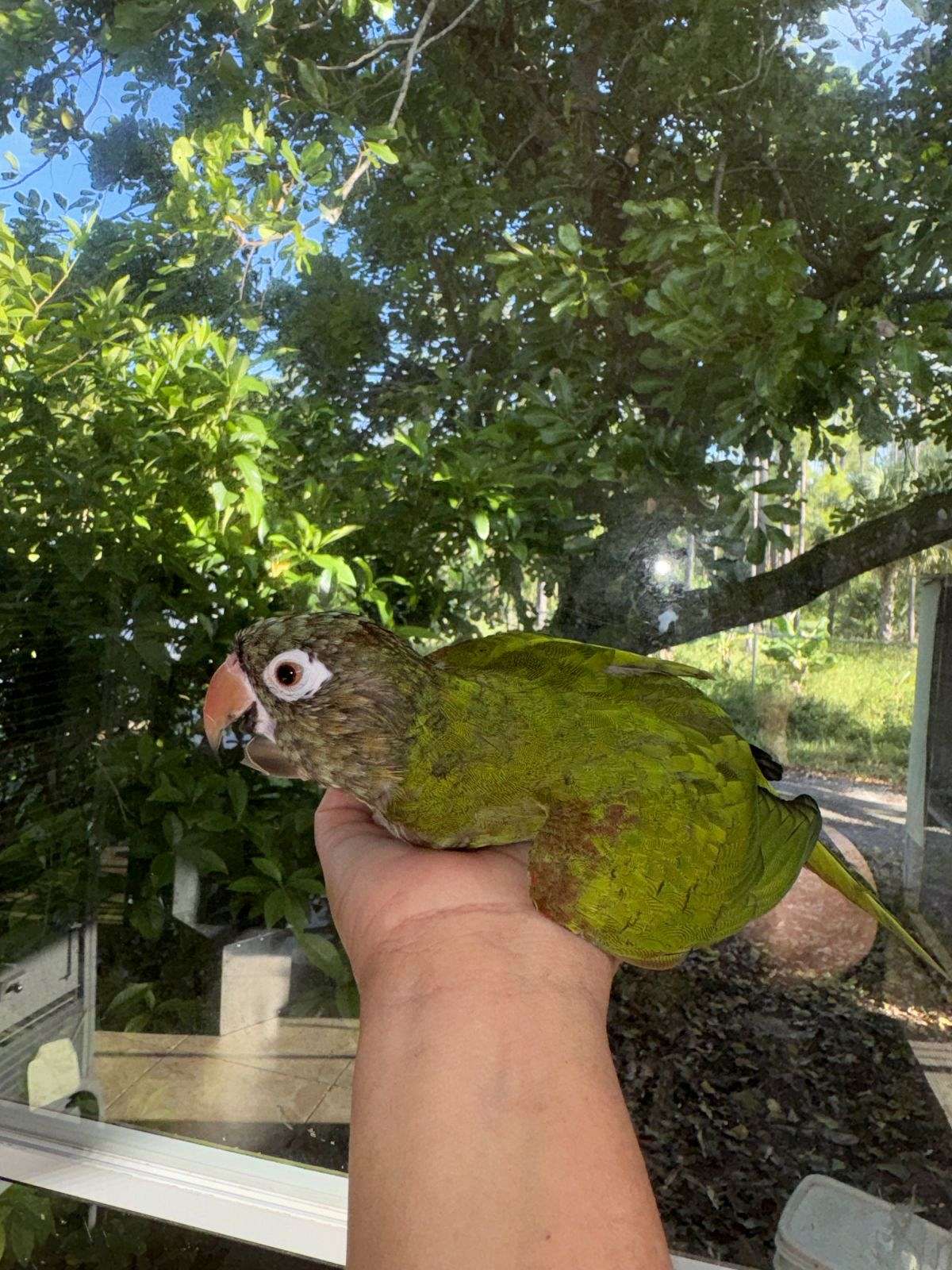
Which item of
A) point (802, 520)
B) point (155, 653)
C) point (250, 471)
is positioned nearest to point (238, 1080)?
point (155, 653)

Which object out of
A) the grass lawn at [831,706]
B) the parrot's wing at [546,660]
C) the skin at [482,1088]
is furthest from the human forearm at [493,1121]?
the grass lawn at [831,706]

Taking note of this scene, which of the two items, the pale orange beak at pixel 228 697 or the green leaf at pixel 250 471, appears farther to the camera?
the green leaf at pixel 250 471

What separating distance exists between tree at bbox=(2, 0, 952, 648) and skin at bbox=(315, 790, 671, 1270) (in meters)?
0.51

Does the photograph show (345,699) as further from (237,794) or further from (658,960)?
(237,794)

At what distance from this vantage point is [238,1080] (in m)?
1.15

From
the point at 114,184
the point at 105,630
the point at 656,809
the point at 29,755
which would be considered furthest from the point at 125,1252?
the point at 114,184

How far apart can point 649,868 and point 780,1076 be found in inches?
23.2

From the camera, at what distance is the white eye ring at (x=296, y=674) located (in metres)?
0.58

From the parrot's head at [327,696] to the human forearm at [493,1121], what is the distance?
0.13 m

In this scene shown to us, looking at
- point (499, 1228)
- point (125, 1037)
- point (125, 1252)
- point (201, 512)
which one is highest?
point (201, 512)

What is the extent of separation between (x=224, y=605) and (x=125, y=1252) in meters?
0.81

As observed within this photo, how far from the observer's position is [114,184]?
110cm

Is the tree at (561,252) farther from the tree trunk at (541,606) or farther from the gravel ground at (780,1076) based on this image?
the gravel ground at (780,1076)

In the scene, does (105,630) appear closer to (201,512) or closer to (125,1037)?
(201,512)
